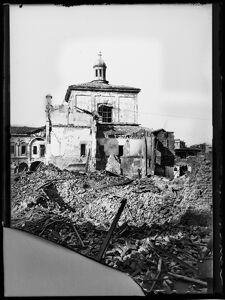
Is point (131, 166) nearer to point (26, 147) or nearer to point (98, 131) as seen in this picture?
point (98, 131)

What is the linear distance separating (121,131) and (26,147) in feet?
1.98

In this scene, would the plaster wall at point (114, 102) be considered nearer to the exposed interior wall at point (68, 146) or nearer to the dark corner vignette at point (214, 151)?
the dark corner vignette at point (214, 151)

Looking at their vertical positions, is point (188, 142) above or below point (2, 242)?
above

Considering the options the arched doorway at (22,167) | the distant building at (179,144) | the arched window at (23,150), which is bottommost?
the arched doorway at (22,167)

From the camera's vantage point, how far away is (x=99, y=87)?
11.6ft

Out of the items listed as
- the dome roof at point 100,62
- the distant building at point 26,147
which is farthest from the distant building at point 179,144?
the distant building at point 26,147

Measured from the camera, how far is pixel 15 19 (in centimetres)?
349

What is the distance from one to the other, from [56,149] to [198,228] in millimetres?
1019

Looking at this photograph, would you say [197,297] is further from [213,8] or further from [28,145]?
[213,8]

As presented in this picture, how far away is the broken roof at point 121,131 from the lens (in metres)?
3.59

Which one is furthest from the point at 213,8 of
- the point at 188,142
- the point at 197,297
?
the point at 197,297

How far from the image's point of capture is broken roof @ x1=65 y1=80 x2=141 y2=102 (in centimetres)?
353

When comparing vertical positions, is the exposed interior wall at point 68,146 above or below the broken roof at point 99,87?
below

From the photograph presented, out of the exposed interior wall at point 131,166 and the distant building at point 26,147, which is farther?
the exposed interior wall at point 131,166
